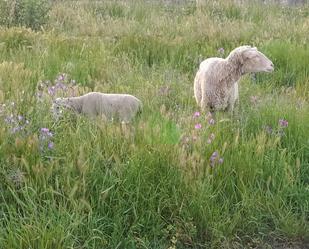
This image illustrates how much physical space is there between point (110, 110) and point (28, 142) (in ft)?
3.92

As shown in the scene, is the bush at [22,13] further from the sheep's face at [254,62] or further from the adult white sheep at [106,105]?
the sheep's face at [254,62]

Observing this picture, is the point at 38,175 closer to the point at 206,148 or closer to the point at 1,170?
the point at 1,170

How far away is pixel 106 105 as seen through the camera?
4.30 metres

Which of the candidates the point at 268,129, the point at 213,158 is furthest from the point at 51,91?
the point at 268,129

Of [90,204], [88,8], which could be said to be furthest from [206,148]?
[88,8]

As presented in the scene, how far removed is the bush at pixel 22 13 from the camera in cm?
928

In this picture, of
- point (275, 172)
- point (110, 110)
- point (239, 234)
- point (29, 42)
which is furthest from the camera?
point (29, 42)

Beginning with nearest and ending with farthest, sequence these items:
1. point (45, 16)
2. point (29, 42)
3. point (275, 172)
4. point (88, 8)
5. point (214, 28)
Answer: point (275, 172)
point (29, 42)
point (214, 28)
point (45, 16)
point (88, 8)

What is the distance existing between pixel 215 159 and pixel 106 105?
1336mm

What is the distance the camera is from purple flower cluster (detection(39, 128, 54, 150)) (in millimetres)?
3242

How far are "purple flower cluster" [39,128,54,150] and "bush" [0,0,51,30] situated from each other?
253 inches

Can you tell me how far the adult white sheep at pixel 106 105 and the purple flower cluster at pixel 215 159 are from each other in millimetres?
1042

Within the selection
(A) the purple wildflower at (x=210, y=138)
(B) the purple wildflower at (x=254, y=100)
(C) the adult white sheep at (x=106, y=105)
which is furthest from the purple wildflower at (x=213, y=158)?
(B) the purple wildflower at (x=254, y=100)

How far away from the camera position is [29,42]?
7383 mm
